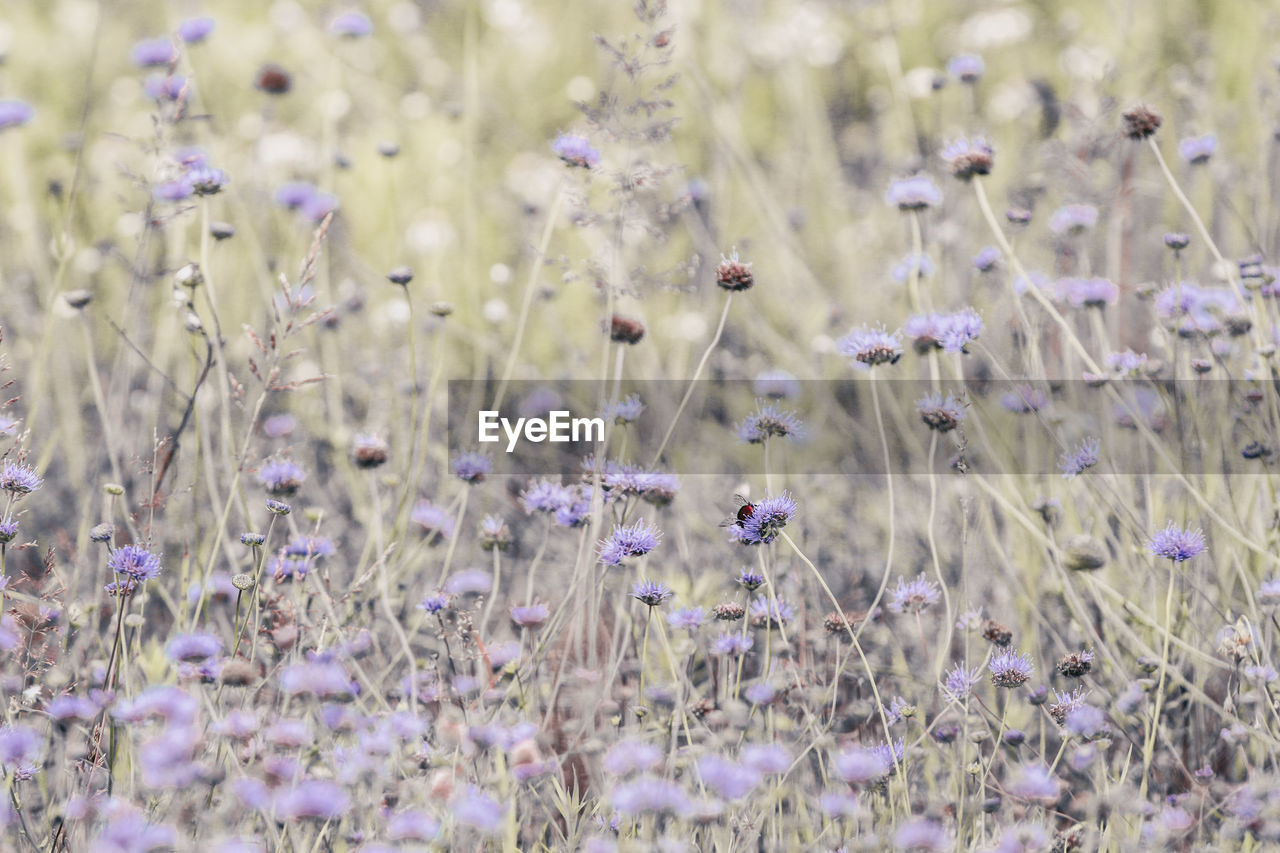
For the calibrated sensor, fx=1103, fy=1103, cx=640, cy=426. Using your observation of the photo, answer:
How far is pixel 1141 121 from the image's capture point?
2098 millimetres

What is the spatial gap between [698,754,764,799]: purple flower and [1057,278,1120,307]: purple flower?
4.69 ft

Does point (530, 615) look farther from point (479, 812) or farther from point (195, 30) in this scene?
point (195, 30)

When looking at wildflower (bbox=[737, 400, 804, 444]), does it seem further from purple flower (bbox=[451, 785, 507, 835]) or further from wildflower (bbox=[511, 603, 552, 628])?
purple flower (bbox=[451, 785, 507, 835])

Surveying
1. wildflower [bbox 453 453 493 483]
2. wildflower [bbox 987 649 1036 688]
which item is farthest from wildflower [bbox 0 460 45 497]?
wildflower [bbox 987 649 1036 688]

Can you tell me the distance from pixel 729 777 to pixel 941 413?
76cm

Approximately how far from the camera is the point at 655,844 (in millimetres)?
1320

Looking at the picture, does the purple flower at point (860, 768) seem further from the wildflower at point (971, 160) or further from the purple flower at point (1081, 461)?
the wildflower at point (971, 160)

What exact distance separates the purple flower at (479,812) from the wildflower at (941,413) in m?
0.91

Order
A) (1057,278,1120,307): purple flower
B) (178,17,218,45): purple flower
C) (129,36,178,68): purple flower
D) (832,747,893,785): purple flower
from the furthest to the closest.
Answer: (129,36,178,68): purple flower → (178,17,218,45): purple flower → (1057,278,1120,307): purple flower → (832,747,893,785): purple flower

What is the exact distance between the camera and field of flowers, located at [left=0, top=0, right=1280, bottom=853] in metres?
1.55

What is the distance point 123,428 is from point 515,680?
174 centimetres

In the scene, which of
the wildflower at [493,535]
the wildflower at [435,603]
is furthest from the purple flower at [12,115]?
the wildflower at [435,603]

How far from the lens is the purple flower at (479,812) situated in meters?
1.17

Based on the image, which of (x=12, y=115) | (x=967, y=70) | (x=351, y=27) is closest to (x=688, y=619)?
(x=967, y=70)
